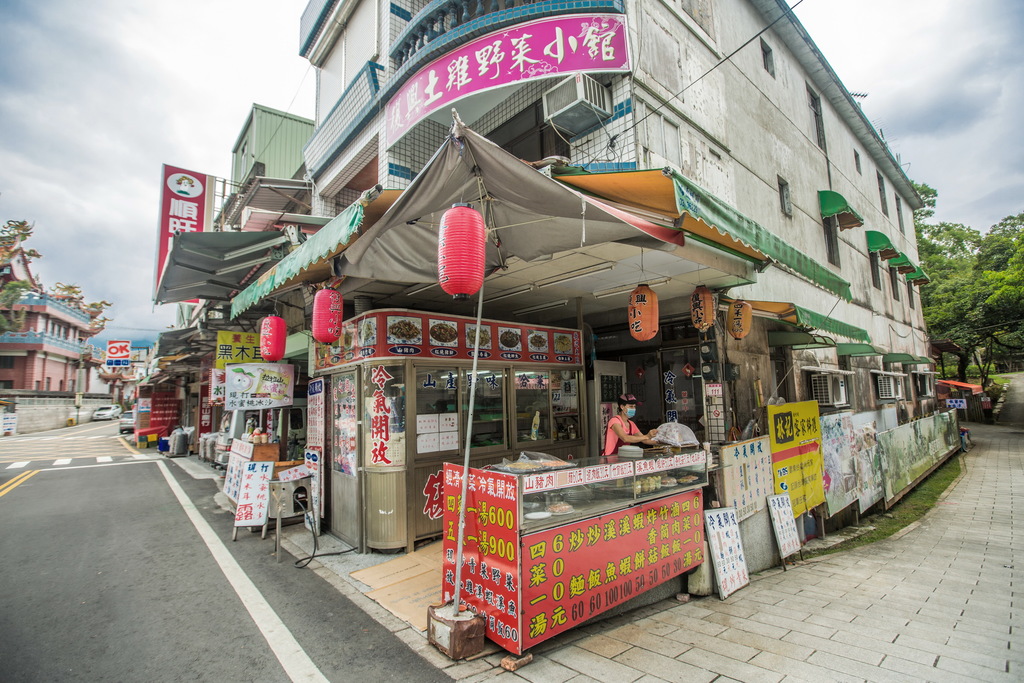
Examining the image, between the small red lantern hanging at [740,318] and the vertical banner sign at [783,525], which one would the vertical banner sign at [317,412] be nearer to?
the vertical banner sign at [783,525]

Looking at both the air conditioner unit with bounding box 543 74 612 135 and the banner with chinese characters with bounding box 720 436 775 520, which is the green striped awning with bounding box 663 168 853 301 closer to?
the air conditioner unit with bounding box 543 74 612 135

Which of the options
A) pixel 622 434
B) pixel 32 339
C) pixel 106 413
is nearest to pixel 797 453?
pixel 622 434

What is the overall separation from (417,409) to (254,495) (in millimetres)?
3112

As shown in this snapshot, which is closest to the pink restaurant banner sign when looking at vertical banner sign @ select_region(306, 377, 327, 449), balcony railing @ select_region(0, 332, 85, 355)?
vertical banner sign @ select_region(306, 377, 327, 449)

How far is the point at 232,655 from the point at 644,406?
8.16 metres

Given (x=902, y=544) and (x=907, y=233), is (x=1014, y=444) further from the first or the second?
(x=902, y=544)

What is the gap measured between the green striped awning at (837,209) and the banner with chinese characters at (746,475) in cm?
1047

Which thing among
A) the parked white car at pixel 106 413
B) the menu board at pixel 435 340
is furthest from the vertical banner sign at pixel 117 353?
the menu board at pixel 435 340

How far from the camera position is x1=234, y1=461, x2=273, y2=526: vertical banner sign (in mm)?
6984

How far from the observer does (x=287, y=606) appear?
15.4ft

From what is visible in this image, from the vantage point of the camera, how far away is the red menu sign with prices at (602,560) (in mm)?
3617

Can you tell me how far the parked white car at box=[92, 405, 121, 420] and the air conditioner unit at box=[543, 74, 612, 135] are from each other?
177ft

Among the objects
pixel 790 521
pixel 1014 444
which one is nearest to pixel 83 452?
pixel 790 521

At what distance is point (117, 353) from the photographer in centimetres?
2978
